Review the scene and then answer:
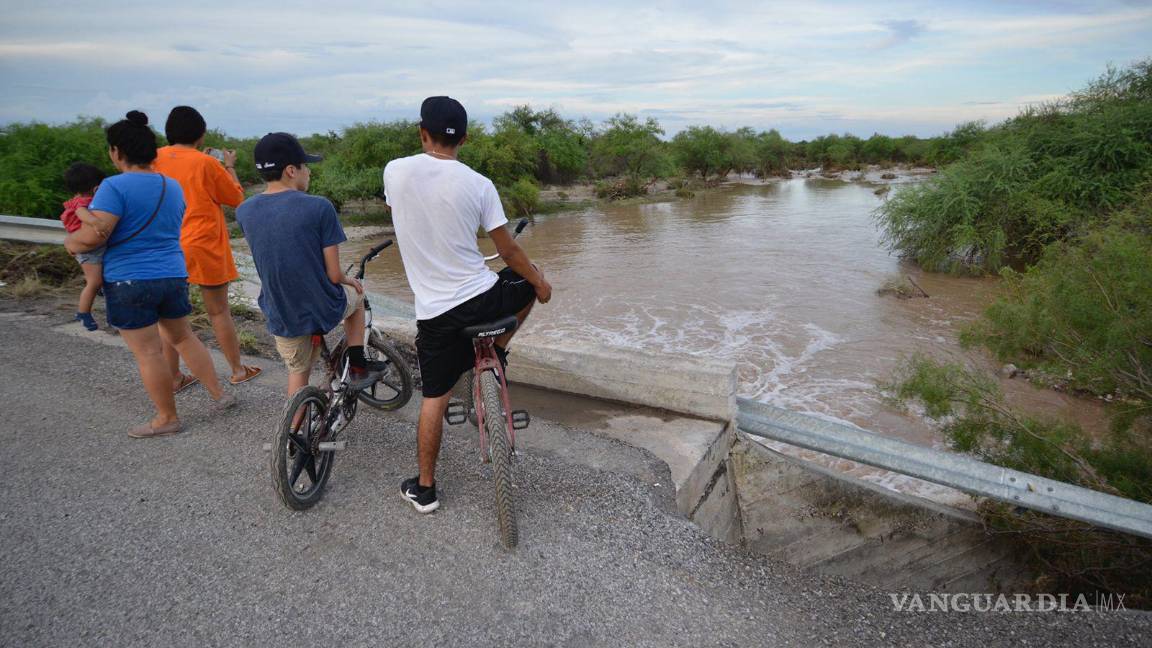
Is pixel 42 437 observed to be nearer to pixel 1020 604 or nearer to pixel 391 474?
pixel 391 474

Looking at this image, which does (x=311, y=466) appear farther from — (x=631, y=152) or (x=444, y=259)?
(x=631, y=152)

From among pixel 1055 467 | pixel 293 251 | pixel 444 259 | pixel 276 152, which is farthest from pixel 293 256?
pixel 1055 467

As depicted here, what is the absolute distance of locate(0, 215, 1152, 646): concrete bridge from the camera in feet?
8.89

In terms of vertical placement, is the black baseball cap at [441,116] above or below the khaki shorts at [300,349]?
above

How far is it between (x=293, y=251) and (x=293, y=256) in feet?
0.09

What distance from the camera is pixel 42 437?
441cm

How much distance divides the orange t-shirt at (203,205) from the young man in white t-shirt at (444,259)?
7.27 ft

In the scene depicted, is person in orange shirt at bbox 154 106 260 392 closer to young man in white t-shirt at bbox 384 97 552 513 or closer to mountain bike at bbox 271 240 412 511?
mountain bike at bbox 271 240 412 511

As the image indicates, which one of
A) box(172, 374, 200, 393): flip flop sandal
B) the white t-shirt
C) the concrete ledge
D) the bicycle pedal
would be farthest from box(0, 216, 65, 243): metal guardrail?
the white t-shirt

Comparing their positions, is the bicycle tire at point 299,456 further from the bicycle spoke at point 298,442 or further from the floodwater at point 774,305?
the floodwater at point 774,305

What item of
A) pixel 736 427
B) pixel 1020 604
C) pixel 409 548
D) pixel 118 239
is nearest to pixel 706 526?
pixel 736 427

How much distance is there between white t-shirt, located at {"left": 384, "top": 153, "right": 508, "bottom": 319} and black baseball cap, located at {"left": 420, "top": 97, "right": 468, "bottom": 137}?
14 cm

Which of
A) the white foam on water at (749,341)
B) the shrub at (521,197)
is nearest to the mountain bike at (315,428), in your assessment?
the white foam on water at (749,341)

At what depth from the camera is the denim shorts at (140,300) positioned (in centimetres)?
402
